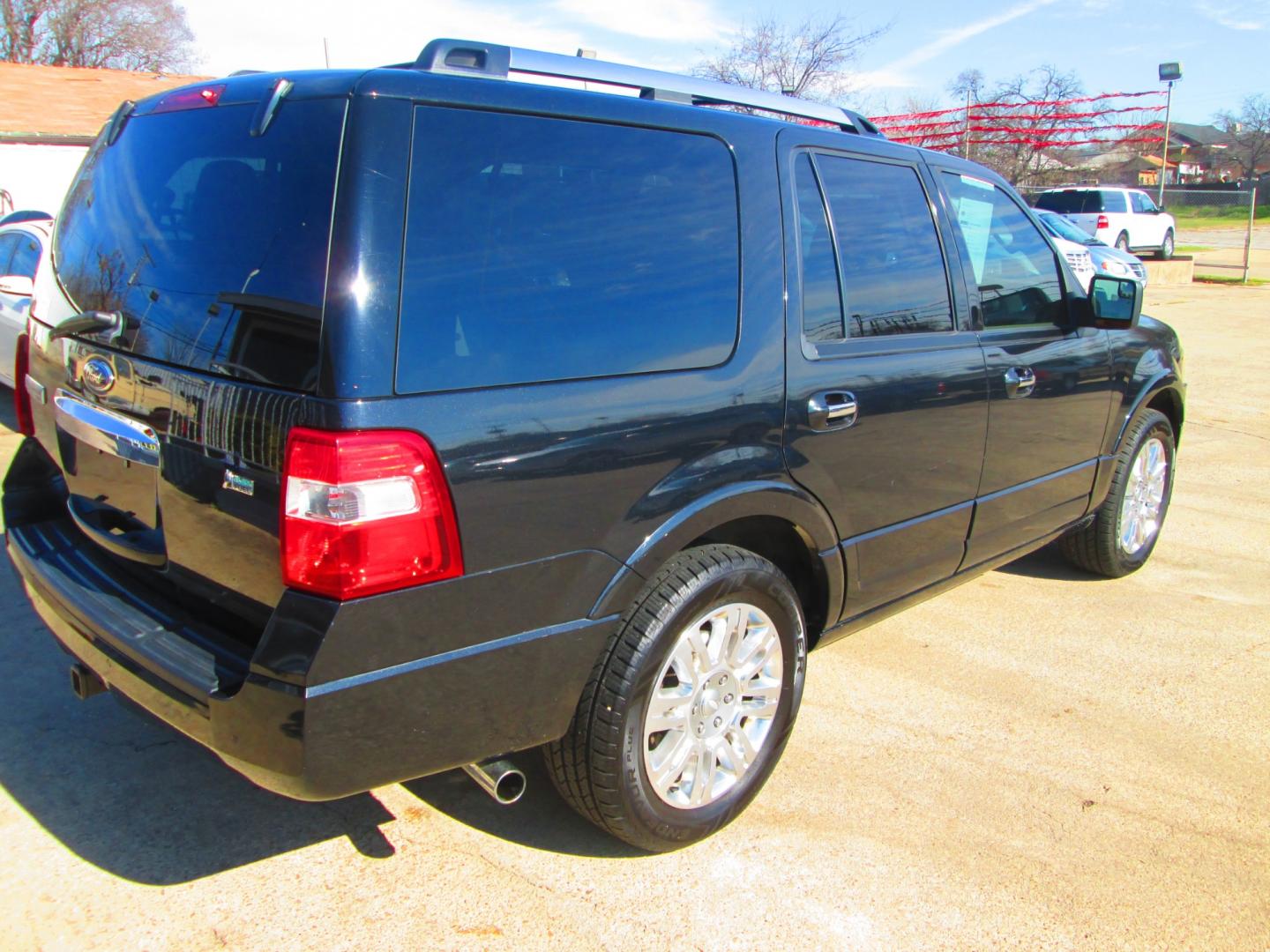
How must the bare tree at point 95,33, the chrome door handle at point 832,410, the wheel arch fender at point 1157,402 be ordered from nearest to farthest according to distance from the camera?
the chrome door handle at point 832,410
the wheel arch fender at point 1157,402
the bare tree at point 95,33

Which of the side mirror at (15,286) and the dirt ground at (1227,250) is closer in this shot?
the side mirror at (15,286)

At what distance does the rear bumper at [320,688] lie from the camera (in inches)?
82.5

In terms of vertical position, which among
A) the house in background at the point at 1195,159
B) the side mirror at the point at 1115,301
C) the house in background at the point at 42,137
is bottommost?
the side mirror at the point at 1115,301

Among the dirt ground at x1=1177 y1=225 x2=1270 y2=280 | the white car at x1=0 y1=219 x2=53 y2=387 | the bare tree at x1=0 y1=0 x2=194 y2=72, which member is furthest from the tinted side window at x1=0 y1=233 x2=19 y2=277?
the bare tree at x1=0 y1=0 x2=194 y2=72

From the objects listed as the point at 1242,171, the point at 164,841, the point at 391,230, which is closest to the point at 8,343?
the point at 164,841

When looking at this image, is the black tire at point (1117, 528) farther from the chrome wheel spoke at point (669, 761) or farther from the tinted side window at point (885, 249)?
the chrome wheel spoke at point (669, 761)

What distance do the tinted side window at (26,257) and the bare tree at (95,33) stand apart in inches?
1411

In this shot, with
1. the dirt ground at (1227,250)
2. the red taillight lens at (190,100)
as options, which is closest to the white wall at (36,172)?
the red taillight lens at (190,100)

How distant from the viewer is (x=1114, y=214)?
82.4ft

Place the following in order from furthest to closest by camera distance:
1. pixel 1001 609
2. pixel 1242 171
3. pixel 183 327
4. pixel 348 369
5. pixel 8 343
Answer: pixel 1242 171 → pixel 8 343 → pixel 1001 609 → pixel 183 327 → pixel 348 369

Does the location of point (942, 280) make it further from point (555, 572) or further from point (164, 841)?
point (164, 841)

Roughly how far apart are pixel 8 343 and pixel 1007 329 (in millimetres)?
6929

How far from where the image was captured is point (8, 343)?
749 cm

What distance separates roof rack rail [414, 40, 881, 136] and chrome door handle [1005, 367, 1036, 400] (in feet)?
3.35
